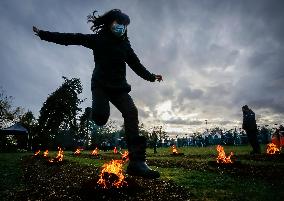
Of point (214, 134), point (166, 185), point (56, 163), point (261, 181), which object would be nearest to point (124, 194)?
point (166, 185)

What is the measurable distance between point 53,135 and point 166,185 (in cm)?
5450

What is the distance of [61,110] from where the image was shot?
6431cm

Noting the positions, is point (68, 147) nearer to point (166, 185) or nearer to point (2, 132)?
point (2, 132)

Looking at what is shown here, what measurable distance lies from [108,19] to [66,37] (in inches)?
30.9

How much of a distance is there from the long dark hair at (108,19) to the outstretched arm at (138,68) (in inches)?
19.8

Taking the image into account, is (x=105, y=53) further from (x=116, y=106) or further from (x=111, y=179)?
(x=111, y=179)

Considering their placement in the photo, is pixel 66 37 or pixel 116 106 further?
pixel 116 106

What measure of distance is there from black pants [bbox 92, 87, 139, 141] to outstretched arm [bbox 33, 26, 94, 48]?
0.78 meters

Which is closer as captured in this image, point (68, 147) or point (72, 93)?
point (68, 147)

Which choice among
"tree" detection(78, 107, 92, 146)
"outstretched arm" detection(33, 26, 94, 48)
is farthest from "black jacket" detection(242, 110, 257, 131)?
"tree" detection(78, 107, 92, 146)

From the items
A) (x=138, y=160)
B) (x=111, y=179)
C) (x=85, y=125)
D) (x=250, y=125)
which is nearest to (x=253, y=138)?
(x=250, y=125)

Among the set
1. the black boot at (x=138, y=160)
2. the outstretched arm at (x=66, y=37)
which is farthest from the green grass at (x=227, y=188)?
the outstretched arm at (x=66, y=37)

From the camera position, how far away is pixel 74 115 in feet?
220

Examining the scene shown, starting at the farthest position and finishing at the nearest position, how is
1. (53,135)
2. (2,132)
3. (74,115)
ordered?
(74,115), (53,135), (2,132)
